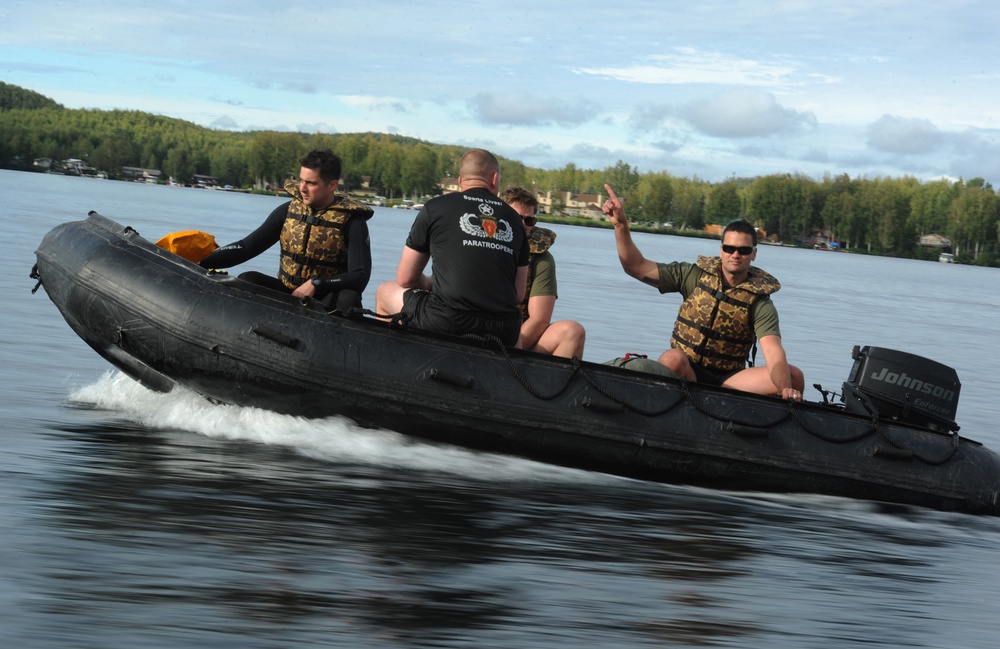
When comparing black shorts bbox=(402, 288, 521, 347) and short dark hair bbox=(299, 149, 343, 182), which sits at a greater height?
short dark hair bbox=(299, 149, 343, 182)

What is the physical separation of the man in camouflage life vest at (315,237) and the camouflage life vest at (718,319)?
1913 mm

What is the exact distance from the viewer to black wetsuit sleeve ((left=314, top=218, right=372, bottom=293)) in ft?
20.9

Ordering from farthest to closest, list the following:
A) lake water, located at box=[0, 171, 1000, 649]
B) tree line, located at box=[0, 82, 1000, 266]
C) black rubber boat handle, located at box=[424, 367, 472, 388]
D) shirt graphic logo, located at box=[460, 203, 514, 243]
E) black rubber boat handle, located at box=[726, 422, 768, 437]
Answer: tree line, located at box=[0, 82, 1000, 266], black rubber boat handle, located at box=[726, 422, 768, 437], black rubber boat handle, located at box=[424, 367, 472, 388], shirt graphic logo, located at box=[460, 203, 514, 243], lake water, located at box=[0, 171, 1000, 649]

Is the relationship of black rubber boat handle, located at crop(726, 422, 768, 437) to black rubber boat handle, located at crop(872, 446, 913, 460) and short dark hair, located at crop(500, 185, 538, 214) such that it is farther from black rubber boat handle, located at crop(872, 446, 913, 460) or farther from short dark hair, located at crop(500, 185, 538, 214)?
short dark hair, located at crop(500, 185, 538, 214)

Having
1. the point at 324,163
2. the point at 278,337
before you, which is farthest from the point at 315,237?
the point at 278,337

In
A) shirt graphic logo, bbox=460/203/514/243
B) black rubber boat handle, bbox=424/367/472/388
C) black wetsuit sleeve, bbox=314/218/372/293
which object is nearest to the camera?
shirt graphic logo, bbox=460/203/514/243

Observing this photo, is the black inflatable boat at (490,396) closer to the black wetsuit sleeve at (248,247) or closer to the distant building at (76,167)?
the black wetsuit sleeve at (248,247)

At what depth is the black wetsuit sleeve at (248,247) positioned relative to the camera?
6562 mm

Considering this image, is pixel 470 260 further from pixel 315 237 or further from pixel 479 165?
pixel 315 237

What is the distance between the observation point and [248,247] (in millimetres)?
6578

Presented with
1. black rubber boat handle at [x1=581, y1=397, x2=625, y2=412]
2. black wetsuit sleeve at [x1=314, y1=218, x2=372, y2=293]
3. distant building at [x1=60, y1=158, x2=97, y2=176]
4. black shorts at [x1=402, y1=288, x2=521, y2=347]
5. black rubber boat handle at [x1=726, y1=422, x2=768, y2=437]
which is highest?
distant building at [x1=60, y1=158, x2=97, y2=176]

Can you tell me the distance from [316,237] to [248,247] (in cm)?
40

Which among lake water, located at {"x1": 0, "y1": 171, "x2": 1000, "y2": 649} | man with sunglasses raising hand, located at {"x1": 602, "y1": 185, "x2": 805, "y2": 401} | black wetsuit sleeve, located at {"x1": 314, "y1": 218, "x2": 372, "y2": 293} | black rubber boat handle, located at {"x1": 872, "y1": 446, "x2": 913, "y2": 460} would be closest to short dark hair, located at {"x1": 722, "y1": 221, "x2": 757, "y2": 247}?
man with sunglasses raising hand, located at {"x1": 602, "y1": 185, "x2": 805, "y2": 401}

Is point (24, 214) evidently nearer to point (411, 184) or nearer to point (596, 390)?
point (596, 390)
